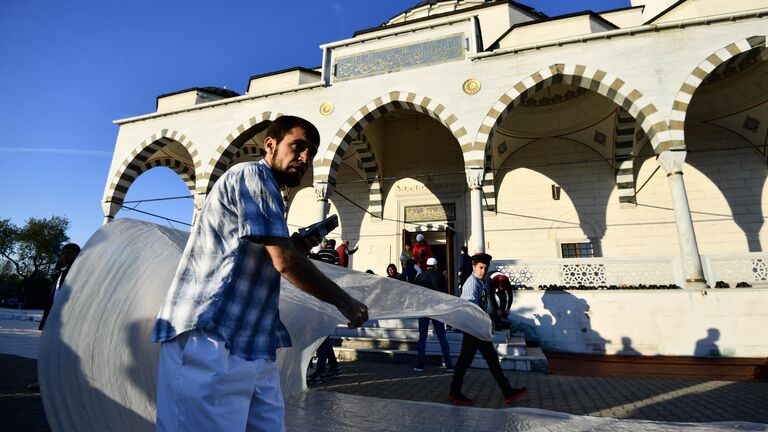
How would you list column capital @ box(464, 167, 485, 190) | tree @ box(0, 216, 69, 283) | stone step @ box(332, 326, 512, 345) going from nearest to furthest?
stone step @ box(332, 326, 512, 345) → column capital @ box(464, 167, 485, 190) → tree @ box(0, 216, 69, 283)

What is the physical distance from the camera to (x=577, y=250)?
10266 millimetres

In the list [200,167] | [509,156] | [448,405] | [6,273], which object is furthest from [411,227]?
[6,273]

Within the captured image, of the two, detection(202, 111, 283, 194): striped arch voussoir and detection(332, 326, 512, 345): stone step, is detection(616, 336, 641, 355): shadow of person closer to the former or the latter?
detection(332, 326, 512, 345): stone step

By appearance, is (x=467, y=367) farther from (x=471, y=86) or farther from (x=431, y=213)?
(x=431, y=213)

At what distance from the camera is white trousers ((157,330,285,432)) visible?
0.95 meters

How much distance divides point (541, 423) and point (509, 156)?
9668 millimetres

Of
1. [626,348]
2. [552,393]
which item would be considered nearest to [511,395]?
[552,393]

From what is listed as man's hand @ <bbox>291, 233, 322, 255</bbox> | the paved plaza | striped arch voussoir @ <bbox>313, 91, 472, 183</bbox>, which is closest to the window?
striped arch voussoir @ <bbox>313, 91, 472, 183</bbox>

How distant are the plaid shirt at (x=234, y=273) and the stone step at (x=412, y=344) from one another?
17.0 ft

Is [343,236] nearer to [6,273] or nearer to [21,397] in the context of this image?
[21,397]

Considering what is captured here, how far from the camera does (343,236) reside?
40.3ft

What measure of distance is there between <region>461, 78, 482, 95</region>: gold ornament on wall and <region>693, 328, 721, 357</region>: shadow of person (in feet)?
20.6

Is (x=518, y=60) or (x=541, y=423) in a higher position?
(x=518, y=60)

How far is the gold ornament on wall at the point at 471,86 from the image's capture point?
8.48m
